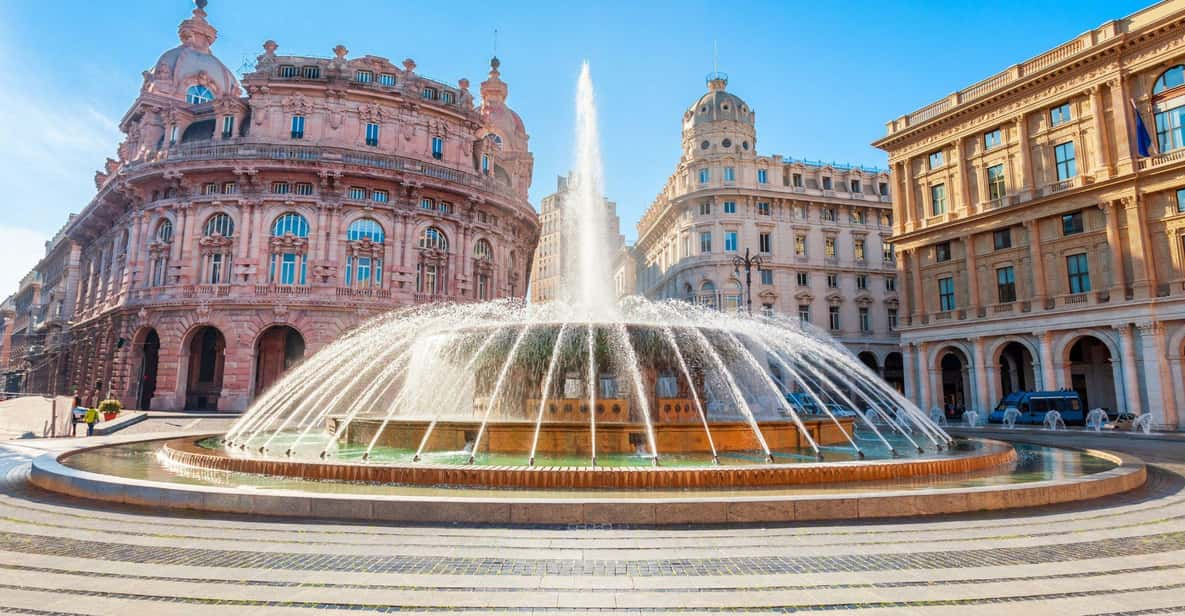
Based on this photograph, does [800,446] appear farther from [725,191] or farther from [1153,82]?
[725,191]

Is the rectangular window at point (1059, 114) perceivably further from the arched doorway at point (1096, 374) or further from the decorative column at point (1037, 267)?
the arched doorway at point (1096, 374)

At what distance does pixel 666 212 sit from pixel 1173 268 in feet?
110

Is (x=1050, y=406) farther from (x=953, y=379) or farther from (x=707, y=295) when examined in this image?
A: (x=707, y=295)

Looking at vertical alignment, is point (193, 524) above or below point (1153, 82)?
below

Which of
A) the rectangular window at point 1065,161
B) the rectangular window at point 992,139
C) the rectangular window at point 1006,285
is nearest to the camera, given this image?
the rectangular window at point 1065,161

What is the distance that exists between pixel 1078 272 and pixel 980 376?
22.2ft

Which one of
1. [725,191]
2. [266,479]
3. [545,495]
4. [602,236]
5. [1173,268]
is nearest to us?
[545,495]

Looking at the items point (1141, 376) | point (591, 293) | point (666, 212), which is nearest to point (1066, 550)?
point (591, 293)

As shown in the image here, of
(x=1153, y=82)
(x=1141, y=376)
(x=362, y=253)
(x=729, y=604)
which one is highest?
(x=1153, y=82)

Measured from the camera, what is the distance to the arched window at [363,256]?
3519cm

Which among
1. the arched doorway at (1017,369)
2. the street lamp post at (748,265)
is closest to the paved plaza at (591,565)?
the street lamp post at (748,265)

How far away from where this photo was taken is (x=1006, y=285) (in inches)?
1267

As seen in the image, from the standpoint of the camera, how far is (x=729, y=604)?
4363 millimetres

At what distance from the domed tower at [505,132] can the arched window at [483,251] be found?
10.0m
